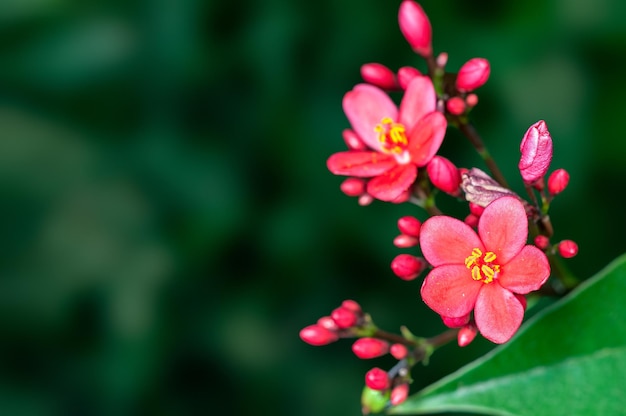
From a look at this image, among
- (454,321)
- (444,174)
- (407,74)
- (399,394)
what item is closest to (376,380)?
(399,394)

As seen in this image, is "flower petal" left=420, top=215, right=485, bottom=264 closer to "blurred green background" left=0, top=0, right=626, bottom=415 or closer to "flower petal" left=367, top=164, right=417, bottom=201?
"flower petal" left=367, top=164, right=417, bottom=201

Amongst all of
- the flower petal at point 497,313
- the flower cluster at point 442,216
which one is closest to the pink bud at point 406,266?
the flower cluster at point 442,216

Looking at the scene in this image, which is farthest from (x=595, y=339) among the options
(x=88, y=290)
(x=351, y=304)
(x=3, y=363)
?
(x=3, y=363)

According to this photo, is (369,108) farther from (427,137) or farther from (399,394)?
(399,394)

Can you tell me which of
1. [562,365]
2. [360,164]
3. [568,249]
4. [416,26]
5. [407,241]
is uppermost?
[416,26]

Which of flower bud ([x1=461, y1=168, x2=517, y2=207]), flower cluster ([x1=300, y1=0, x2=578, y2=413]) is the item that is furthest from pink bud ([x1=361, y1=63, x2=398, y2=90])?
flower bud ([x1=461, y1=168, x2=517, y2=207])

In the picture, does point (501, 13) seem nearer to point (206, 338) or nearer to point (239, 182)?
point (239, 182)

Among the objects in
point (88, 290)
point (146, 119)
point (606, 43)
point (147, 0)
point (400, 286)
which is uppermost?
point (147, 0)
